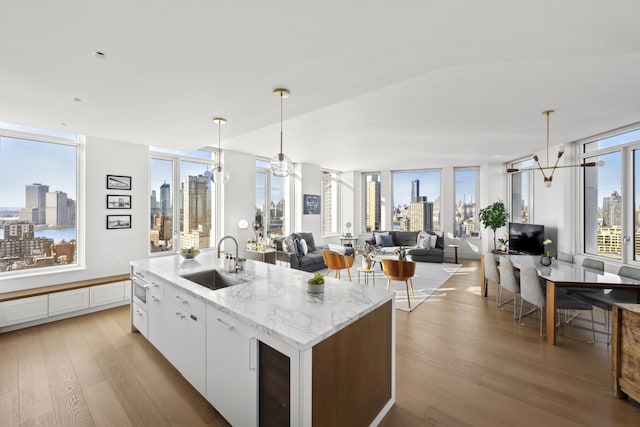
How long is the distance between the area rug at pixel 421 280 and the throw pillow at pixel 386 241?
4.01ft

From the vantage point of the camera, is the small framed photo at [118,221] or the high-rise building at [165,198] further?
the high-rise building at [165,198]

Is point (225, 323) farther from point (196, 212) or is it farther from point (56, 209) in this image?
point (196, 212)

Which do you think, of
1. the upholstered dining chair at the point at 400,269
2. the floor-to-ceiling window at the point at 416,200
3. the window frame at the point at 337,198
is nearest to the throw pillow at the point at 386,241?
the floor-to-ceiling window at the point at 416,200

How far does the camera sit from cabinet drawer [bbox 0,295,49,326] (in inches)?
132

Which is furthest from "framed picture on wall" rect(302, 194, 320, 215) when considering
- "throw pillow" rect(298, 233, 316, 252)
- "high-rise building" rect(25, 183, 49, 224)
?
"high-rise building" rect(25, 183, 49, 224)

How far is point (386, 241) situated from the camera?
8.52m

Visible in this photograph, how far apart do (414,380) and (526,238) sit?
207 inches

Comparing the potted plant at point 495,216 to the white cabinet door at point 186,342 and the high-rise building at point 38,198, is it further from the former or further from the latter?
the high-rise building at point 38,198

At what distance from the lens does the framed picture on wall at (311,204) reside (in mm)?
8156

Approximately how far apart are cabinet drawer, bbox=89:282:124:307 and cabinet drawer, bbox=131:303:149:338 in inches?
47.8

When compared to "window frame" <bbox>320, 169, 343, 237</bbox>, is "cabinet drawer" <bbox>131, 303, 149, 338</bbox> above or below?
below

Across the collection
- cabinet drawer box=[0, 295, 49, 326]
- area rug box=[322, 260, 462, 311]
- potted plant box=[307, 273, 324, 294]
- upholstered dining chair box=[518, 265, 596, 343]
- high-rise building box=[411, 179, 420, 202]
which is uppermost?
high-rise building box=[411, 179, 420, 202]

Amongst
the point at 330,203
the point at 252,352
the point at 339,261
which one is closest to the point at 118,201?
the point at 339,261

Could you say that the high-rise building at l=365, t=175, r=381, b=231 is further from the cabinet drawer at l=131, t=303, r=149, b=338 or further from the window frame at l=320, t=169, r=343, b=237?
the cabinet drawer at l=131, t=303, r=149, b=338
